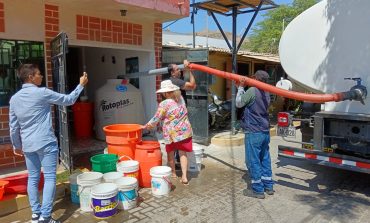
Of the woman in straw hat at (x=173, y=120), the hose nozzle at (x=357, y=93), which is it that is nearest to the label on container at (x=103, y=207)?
the woman in straw hat at (x=173, y=120)

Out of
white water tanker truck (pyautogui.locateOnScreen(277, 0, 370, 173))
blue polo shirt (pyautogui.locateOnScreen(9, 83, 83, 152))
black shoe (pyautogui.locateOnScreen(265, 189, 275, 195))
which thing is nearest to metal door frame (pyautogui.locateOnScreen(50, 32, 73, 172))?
blue polo shirt (pyautogui.locateOnScreen(9, 83, 83, 152))

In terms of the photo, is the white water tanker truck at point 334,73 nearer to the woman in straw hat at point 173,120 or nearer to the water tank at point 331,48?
the water tank at point 331,48

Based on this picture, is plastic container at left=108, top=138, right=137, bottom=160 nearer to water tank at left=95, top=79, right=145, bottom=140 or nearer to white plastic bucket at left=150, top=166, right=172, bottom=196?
white plastic bucket at left=150, top=166, right=172, bottom=196

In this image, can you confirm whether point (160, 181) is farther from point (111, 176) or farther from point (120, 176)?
point (111, 176)

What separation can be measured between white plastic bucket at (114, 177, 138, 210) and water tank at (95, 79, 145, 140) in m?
3.35

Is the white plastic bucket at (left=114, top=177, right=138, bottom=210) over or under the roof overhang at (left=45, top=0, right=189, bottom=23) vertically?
under

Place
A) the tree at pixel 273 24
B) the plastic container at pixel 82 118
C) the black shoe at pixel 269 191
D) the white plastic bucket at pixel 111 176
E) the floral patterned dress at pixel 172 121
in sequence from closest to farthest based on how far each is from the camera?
the white plastic bucket at pixel 111 176
the black shoe at pixel 269 191
the floral patterned dress at pixel 172 121
the plastic container at pixel 82 118
the tree at pixel 273 24

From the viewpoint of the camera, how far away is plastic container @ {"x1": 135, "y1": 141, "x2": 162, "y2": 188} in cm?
495

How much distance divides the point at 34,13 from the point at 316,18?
439cm

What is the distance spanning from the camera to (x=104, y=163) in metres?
4.66

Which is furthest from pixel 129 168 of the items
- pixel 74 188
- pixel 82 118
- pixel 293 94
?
pixel 82 118

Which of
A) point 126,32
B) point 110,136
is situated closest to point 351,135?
point 110,136

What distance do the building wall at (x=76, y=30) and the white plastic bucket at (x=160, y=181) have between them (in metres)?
2.40

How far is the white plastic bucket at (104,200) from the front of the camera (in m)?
3.93
